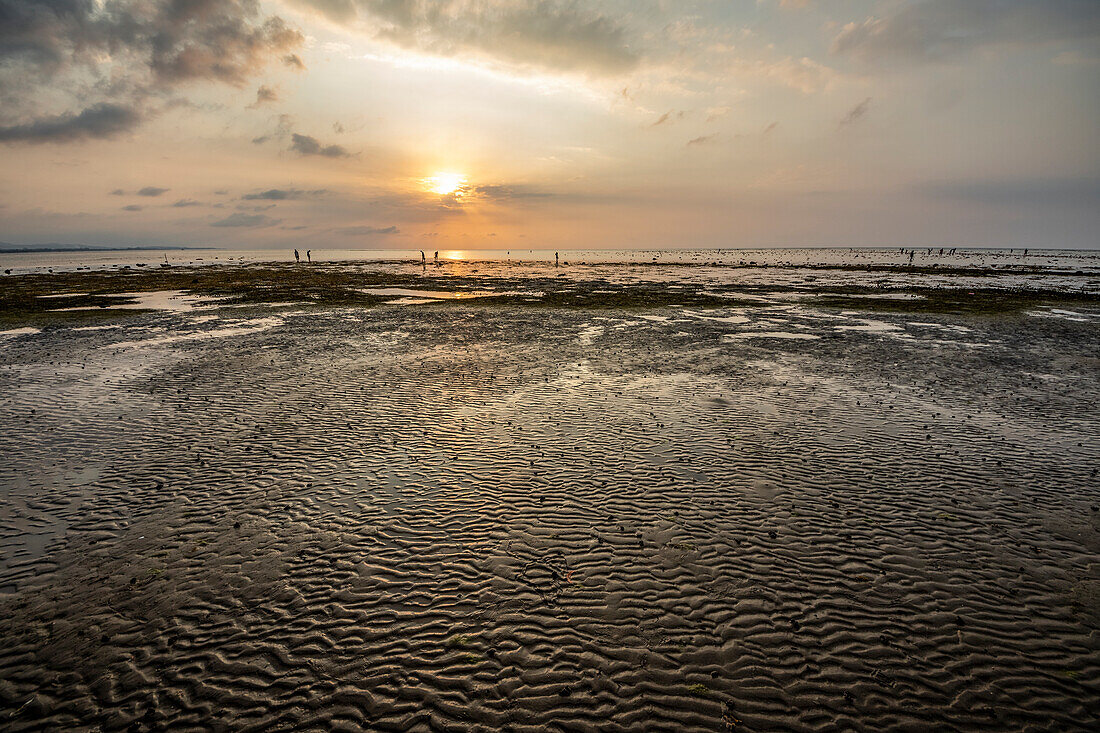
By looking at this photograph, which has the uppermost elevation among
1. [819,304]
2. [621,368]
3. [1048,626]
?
[819,304]

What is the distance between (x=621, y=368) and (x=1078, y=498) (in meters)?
16.9

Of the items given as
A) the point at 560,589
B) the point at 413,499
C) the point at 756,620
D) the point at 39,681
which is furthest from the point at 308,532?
the point at 756,620

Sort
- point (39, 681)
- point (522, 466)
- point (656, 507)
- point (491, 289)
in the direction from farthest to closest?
point (491, 289)
point (522, 466)
point (656, 507)
point (39, 681)

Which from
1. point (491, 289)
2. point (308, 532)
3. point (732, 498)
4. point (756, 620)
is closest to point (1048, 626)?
point (756, 620)

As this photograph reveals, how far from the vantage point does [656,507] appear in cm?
1200

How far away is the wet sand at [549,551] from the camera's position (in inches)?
271

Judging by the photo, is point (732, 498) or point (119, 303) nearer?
point (732, 498)

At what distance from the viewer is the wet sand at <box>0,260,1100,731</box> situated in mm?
6875

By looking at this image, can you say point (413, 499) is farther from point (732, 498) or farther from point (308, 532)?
point (732, 498)

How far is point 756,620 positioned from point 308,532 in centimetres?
974

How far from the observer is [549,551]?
10.3 meters

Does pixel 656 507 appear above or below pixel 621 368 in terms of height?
below

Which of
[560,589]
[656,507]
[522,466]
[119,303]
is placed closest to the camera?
[560,589]

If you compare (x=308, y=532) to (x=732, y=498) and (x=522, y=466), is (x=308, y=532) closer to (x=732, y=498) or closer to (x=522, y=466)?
(x=522, y=466)
